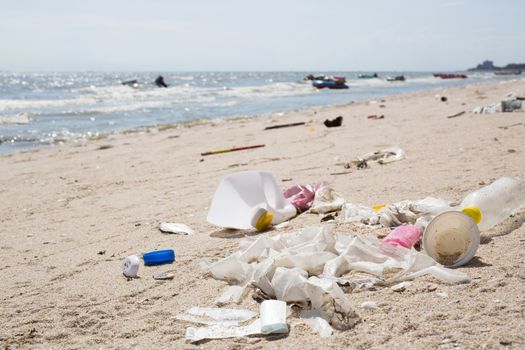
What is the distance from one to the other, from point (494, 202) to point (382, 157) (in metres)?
2.63

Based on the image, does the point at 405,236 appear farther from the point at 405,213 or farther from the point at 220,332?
the point at 220,332

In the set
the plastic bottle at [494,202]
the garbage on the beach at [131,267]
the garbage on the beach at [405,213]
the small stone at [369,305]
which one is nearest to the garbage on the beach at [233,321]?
the small stone at [369,305]

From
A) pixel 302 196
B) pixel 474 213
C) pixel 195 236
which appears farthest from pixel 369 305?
pixel 302 196

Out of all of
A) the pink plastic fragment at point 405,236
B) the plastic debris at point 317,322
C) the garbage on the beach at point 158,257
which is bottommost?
the garbage on the beach at point 158,257

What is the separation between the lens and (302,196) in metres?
4.01

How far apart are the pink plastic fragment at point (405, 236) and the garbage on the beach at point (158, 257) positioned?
1.27m

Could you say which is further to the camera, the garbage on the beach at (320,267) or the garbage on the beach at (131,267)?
the garbage on the beach at (131,267)

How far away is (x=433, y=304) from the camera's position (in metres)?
2.15

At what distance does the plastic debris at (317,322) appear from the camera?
2041 millimetres

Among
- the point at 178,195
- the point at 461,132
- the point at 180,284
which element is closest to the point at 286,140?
the point at 461,132

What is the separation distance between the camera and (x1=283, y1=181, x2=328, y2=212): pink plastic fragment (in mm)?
3953

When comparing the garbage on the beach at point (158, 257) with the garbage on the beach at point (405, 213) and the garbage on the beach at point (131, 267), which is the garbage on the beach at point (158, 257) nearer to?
the garbage on the beach at point (131, 267)

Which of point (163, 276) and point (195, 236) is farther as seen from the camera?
point (195, 236)

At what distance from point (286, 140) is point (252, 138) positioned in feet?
2.93
